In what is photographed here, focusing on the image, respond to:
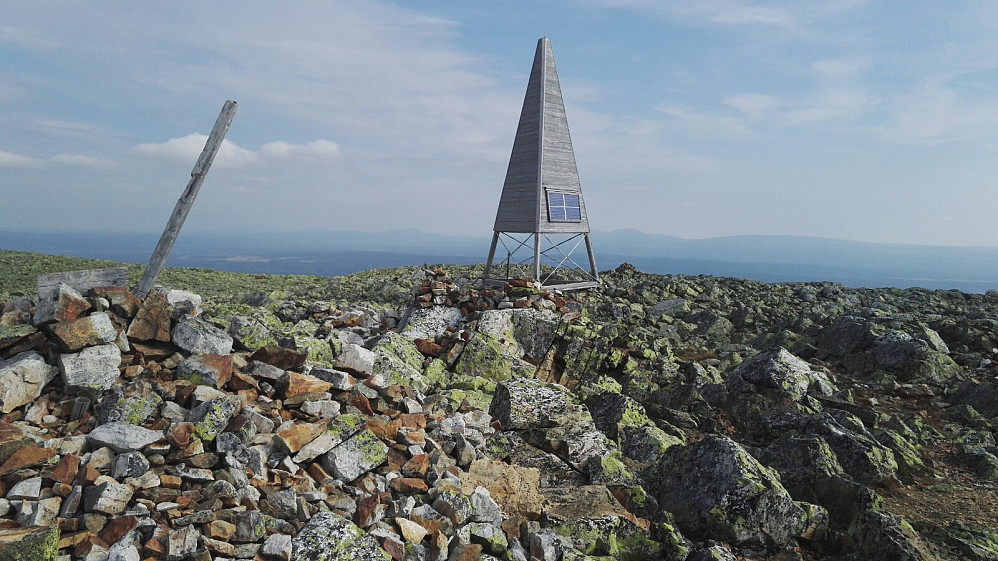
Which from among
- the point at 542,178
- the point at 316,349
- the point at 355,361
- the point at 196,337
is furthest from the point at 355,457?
the point at 542,178

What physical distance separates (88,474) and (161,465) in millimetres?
592

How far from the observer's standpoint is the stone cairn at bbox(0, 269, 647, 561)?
4.55m

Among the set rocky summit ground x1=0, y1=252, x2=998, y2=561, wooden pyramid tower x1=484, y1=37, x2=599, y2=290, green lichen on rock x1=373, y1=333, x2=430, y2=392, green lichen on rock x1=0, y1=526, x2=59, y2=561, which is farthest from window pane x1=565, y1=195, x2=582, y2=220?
green lichen on rock x1=0, y1=526, x2=59, y2=561

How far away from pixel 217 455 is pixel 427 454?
2255mm

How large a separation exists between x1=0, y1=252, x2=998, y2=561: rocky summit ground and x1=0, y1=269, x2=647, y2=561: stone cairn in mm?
23

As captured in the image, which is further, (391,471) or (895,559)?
(391,471)

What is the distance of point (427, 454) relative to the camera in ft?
20.5

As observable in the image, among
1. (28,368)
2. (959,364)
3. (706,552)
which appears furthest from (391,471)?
(959,364)

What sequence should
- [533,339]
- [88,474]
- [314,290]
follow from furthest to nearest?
[314,290]
[533,339]
[88,474]

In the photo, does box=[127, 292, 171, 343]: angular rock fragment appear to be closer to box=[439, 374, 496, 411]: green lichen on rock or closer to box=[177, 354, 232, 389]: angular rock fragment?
box=[177, 354, 232, 389]: angular rock fragment

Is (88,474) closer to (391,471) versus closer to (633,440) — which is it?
(391,471)

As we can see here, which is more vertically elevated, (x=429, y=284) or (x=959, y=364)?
(x=429, y=284)

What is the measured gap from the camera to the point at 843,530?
6250 millimetres

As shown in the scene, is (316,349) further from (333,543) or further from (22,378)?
(333,543)
